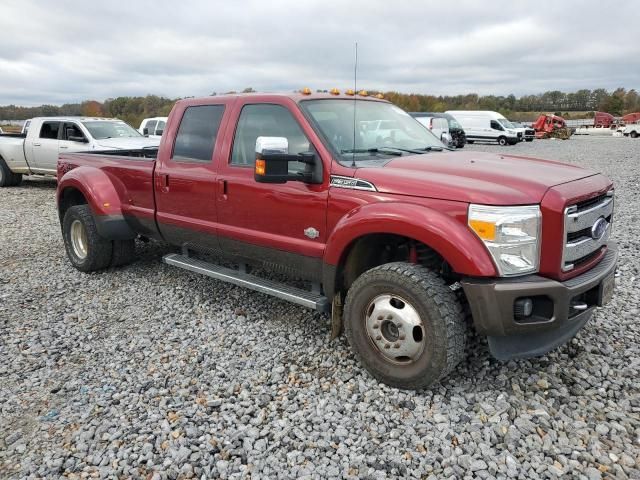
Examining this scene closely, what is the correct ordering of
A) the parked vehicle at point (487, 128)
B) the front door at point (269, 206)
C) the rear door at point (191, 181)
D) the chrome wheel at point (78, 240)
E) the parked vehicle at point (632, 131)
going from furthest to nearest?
the parked vehicle at point (632, 131) → the parked vehicle at point (487, 128) → the chrome wheel at point (78, 240) → the rear door at point (191, 181) → the front door at point (269, 206)

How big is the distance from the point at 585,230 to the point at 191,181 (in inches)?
121

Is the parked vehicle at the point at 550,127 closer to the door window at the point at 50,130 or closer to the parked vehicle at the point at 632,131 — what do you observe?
the parked vehicle at the point at 632,131

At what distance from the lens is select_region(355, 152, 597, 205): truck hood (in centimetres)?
290

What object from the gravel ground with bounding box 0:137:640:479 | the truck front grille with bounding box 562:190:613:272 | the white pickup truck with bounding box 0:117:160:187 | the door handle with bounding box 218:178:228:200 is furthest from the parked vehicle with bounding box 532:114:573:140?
the door handle with bounding box 218:178:228:200

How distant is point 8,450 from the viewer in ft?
9.10

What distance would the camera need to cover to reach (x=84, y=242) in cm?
573

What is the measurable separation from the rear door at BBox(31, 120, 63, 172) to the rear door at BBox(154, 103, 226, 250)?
360 inches

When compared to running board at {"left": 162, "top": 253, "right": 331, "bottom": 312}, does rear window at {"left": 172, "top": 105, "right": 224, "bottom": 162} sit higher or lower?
higher

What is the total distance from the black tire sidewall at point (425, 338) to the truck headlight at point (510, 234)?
481 mm

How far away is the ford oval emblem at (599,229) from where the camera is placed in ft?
10.6

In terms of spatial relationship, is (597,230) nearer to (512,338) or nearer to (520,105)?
(512,338)

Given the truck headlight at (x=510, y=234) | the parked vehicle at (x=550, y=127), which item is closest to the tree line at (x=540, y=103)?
the parked vehicle at (x=550, y=127)

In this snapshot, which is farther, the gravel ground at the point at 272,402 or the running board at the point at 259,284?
the running board at the point at 259,284

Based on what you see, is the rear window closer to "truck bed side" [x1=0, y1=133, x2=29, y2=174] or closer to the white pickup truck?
the white pickup truck
